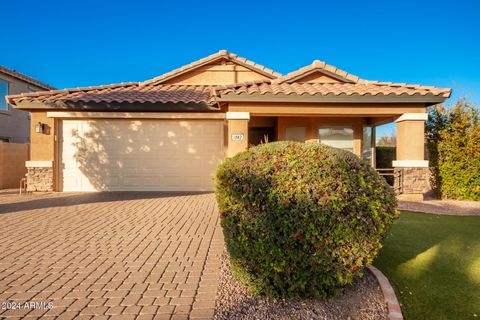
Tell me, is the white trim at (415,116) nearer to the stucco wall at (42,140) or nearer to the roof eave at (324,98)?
the roof eave at (324,98)

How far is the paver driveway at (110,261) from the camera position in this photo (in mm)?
3023

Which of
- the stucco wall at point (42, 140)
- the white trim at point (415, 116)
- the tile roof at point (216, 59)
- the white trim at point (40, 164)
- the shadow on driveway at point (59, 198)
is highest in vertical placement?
the tile roof at point (216, 59)

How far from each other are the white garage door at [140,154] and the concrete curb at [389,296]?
8100mm

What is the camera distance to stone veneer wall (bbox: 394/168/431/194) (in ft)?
30.7

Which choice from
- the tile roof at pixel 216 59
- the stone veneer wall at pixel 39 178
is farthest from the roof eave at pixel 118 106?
the tile roof at pixel 216 59

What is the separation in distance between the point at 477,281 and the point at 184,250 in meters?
4.37

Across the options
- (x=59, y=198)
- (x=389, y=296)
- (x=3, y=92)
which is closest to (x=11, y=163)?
(x=59, y=198)

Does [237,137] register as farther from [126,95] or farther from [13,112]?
[13,112]

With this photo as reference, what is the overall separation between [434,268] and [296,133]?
Result: 26.7 ft

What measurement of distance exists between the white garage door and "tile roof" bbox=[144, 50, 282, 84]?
3.54 m

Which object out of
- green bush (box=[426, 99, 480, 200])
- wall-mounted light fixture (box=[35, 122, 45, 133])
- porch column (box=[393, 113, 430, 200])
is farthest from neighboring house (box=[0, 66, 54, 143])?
green bush (box=[426, 99, 480, 200])

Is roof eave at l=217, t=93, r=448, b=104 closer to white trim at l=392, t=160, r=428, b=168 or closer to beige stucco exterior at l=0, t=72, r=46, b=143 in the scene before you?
white trim at l=392, t=160, r=428, b=168

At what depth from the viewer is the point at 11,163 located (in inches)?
491

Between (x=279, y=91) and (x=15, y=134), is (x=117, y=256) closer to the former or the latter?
(x=279, y=91)
